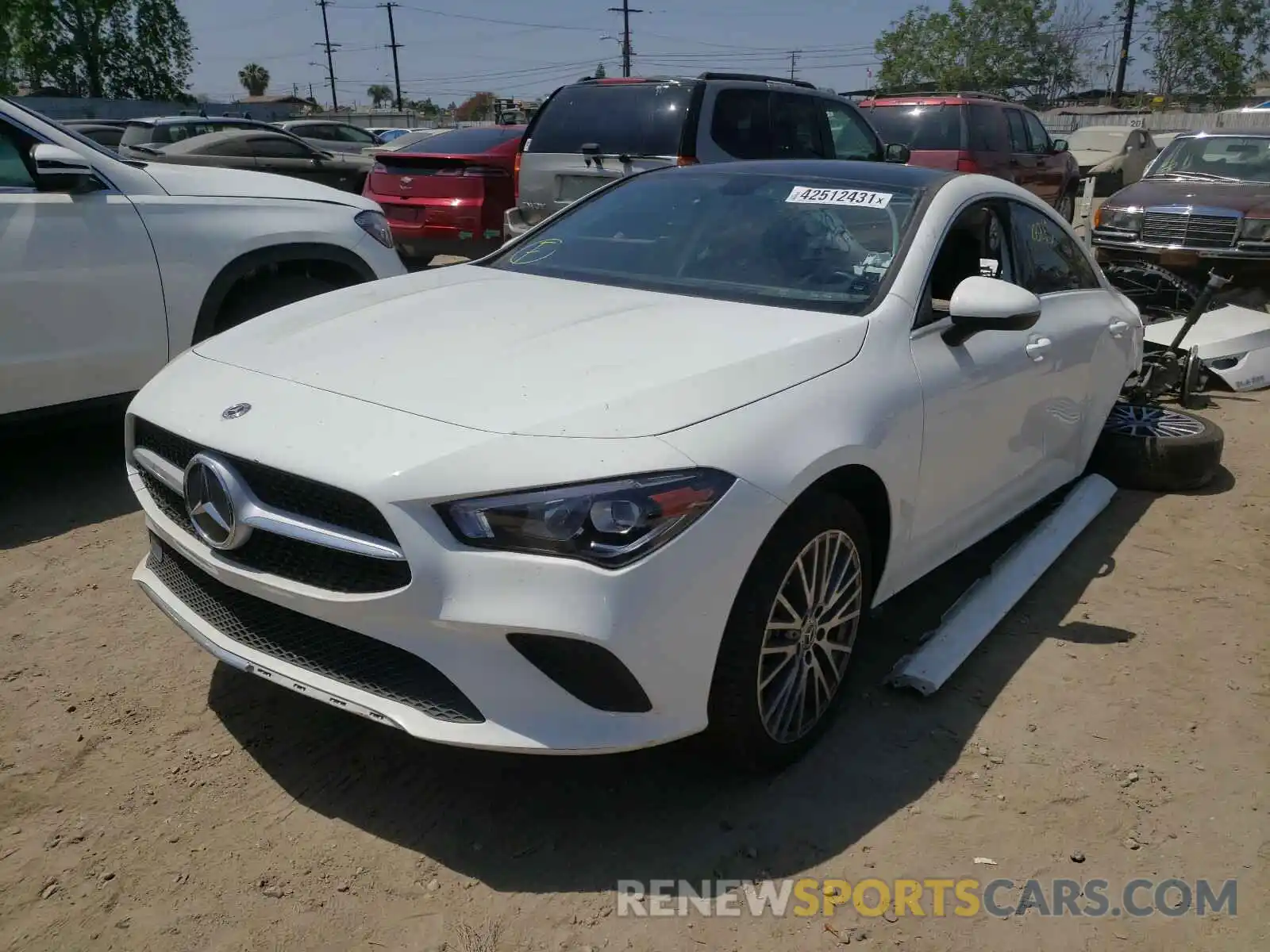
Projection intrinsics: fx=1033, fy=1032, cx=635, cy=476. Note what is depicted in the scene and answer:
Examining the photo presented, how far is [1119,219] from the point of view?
10188 mm

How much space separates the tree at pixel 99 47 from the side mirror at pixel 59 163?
140 ft

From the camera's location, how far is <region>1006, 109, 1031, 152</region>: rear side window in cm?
1241

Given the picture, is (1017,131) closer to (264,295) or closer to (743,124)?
(743,124)

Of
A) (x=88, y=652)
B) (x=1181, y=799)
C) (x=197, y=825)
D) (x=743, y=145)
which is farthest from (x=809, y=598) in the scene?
(x=743, y=145)

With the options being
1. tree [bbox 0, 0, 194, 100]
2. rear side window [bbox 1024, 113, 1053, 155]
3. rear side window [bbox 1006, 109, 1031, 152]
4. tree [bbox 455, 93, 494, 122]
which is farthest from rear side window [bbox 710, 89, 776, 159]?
tree [bbox 455, 93, 494, 122]

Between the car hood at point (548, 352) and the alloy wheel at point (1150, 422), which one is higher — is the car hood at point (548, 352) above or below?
above

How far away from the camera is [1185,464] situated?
198 inches

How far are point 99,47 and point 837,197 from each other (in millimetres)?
48643

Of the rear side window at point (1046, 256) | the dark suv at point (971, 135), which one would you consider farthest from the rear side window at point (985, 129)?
the rear side window at point (1046, 256)

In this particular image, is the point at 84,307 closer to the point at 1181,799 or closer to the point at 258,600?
the point at 258,600

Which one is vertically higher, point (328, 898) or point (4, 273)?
point (4, 273)

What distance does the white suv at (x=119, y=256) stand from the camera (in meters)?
4.23

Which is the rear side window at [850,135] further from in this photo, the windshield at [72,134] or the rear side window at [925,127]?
the windshield at [72,134]

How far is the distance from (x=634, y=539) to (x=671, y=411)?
346 mm
